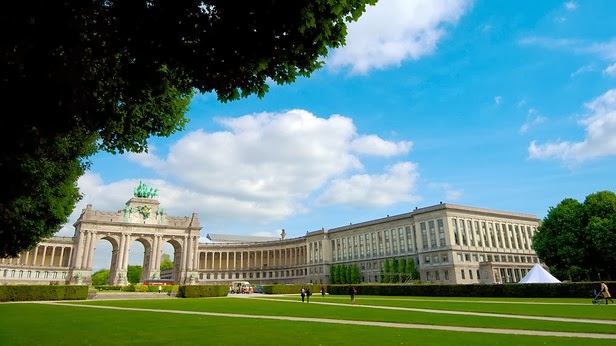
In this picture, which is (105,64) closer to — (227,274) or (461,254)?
(461,254)

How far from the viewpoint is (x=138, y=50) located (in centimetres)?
1046

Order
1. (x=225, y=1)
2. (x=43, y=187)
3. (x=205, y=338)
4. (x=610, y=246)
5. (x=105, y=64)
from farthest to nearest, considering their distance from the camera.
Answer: (x=610, y=246), (x=43, y=187), (x=205, y=338), (x=105, y=64), (x=225, y=1)

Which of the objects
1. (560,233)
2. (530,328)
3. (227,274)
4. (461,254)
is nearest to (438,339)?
(530,328)

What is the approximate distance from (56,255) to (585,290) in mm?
124465

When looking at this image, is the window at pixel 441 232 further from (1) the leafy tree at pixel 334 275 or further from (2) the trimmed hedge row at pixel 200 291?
(2) the trimmed hedge row at pixel 200 291

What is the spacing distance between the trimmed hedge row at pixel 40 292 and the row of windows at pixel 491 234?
74092 mm

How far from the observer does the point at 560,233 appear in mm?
59406

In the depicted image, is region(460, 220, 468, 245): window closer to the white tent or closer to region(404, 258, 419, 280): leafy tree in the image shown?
region(404, 258, 419, 280): leafy tree

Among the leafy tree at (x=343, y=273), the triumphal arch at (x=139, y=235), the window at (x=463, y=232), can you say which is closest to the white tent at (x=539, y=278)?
the window at (x=463, y=232)

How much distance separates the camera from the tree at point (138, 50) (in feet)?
30.5

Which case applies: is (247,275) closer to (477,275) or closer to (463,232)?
(463,232)

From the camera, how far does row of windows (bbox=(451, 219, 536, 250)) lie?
294 ft

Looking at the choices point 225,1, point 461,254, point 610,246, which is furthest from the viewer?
point 461,254

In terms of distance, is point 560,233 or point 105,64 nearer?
point 105,64
